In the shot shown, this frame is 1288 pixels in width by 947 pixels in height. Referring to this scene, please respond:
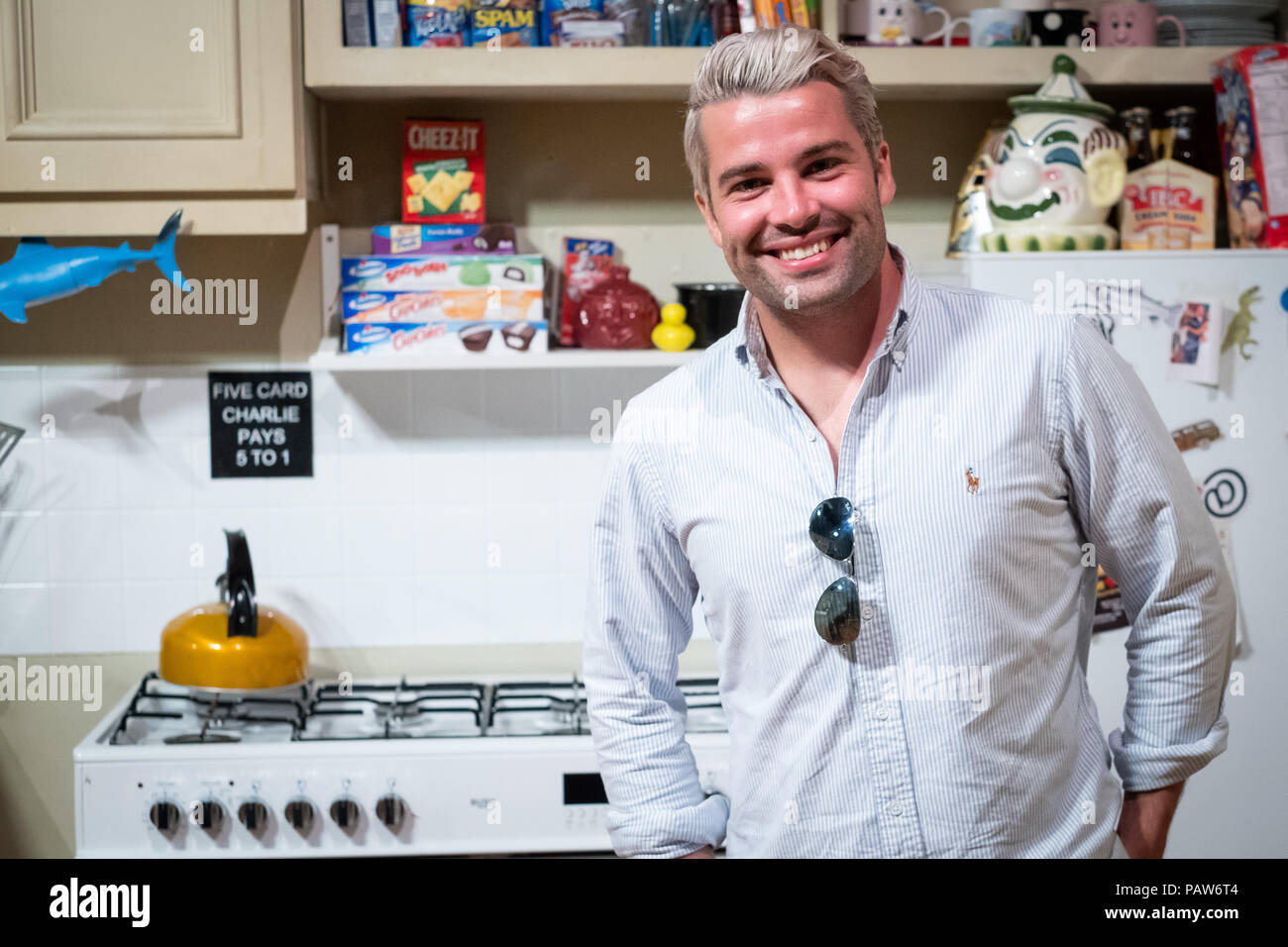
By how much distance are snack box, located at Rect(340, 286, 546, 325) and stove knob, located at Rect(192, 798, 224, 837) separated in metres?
0.76

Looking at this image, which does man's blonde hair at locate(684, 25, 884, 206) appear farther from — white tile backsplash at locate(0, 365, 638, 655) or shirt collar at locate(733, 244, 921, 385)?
white tile backsplash at locate(0, 365, 638, 655)

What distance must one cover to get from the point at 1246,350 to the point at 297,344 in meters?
1.50

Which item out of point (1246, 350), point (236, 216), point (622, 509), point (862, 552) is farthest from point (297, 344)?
point (1246, 350)

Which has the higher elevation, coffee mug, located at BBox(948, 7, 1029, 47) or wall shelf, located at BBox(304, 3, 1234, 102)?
coffee mug, located at BBox(948, 7, 1029, 47)

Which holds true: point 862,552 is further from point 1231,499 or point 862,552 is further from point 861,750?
point 1231,499

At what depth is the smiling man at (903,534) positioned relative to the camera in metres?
1.00

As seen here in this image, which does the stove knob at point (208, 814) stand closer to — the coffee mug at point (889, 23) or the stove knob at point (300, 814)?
the stove knob at point (300, 814)

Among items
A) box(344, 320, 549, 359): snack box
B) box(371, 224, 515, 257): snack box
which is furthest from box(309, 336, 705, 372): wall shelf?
box(371, 224, 515, 257): snack box

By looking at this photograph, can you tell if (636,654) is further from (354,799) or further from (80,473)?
(80,473)

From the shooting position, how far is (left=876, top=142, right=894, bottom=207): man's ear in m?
1.09

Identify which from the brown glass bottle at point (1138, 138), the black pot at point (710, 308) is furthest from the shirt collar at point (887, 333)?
the brown glass bottle at point (1138, 138)

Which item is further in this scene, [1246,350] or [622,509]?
[1246,350]

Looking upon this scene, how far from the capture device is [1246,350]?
171cm

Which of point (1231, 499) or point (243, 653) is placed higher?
point (1231, 499)
